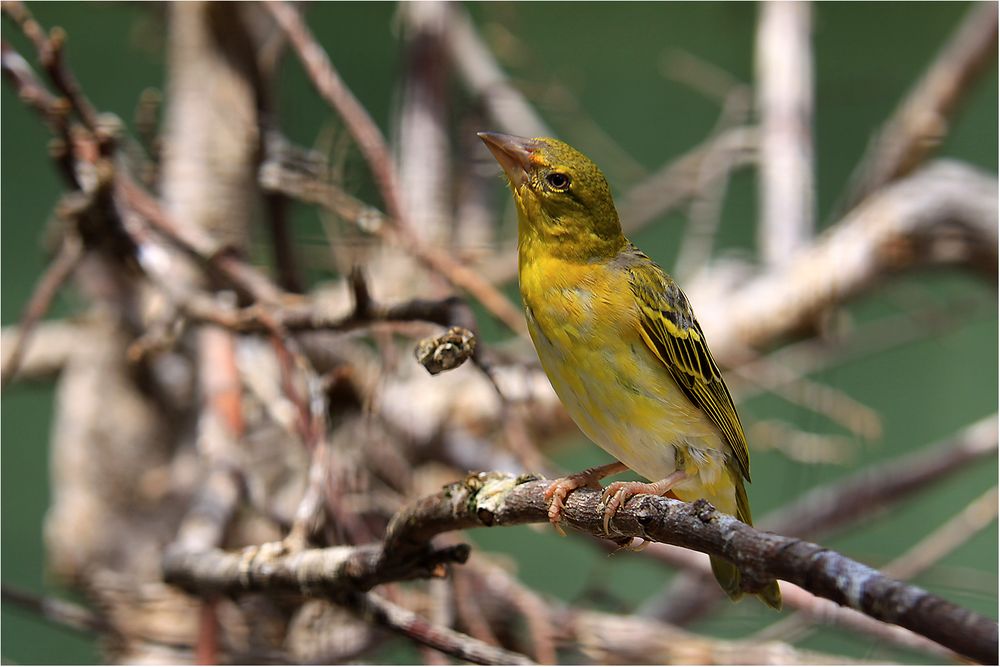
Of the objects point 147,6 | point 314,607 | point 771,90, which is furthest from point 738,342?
point 147,6

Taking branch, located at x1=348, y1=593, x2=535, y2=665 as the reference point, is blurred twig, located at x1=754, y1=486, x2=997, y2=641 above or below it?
above

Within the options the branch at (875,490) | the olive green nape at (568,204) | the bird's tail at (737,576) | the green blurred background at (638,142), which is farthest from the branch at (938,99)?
the olive green nape at (568,204)

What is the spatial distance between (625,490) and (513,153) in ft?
2.04

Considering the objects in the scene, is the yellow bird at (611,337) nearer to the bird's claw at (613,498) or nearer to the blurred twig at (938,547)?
the bird's claw at (613,498)

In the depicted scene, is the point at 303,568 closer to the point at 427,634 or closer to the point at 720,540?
the point at 427,634

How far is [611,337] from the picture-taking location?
1529 mm

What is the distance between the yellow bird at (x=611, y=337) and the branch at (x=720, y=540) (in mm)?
166

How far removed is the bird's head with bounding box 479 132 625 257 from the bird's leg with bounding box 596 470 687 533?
1.31 ft

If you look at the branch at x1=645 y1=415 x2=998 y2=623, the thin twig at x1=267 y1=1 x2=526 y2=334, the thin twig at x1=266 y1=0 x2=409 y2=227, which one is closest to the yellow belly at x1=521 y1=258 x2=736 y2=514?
the thin twig at x1=267 y1=1 x2=526 y2=334

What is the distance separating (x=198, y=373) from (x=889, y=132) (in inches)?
97.2

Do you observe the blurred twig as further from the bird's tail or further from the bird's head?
the bird's head

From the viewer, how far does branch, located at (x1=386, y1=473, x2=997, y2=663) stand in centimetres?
70

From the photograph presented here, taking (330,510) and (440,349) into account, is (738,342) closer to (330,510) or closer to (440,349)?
(330,510)

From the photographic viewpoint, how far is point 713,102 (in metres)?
4.58
